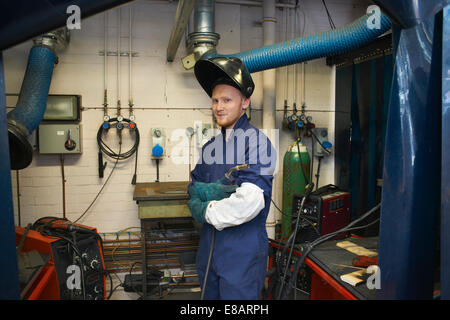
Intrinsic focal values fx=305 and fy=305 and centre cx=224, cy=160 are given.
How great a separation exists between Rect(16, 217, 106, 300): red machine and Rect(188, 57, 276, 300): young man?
3.43ft

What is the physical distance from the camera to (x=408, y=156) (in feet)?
3.33

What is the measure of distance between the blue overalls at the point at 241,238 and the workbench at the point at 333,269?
1.31 ft

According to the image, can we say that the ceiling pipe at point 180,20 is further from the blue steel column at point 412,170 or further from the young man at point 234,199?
the blue steel column at point 412,170

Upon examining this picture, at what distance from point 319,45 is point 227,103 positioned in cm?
136

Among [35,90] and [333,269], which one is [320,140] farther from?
[35,90]

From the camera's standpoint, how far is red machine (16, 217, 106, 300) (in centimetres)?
215

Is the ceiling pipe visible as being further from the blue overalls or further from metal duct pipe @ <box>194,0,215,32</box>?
the blue overalls

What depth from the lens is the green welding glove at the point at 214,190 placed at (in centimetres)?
150

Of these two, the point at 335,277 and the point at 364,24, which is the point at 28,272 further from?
the point at 364,24

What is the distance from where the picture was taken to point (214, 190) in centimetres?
154

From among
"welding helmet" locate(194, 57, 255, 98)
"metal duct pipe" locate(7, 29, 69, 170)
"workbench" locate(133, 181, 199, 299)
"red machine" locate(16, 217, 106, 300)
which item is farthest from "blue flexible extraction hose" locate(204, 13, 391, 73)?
"red machine" locate(16, 217, 106, 300)

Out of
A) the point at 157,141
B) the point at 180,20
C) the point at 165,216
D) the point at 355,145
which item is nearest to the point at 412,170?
the point at 180,20

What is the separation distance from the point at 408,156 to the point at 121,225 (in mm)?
3012

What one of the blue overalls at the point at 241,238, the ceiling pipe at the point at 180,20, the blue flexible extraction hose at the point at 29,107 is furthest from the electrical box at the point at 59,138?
the blue overalls at the point at 241,238
